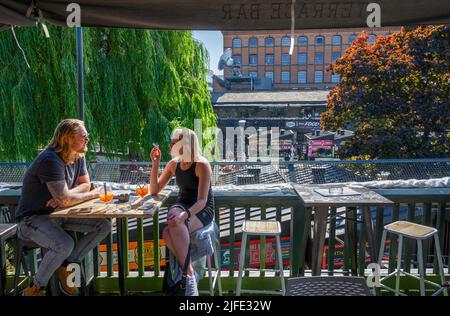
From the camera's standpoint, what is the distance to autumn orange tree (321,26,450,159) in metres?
10.5

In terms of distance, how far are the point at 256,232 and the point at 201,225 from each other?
1.22ft

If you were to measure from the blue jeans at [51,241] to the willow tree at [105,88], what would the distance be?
5529 millimetres

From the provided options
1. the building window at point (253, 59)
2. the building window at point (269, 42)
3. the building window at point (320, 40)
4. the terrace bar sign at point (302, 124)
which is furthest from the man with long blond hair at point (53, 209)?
the building window at point (320, 40)

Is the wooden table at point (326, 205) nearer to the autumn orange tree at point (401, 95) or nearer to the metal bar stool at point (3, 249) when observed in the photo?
the metal bar stool at point (3, 249)

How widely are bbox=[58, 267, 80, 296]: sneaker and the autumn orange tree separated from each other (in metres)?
9.58

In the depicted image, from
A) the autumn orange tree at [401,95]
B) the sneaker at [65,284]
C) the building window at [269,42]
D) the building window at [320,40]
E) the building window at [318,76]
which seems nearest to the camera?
the sneaker at [65,284]

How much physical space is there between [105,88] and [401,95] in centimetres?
795

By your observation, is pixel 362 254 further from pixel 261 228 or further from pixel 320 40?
pixel 320 40

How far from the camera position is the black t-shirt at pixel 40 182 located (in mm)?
2434

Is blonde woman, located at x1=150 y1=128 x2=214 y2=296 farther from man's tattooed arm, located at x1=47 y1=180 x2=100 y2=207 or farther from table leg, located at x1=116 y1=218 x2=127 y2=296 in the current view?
man's tattooed arm, located at x1=47 y1=180 x2=100 y2=207

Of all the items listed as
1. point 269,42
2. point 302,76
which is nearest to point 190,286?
point 269,42

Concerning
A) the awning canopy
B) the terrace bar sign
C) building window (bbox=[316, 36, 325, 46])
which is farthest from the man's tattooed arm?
building window (bbox=[316, 36, 325, 46])

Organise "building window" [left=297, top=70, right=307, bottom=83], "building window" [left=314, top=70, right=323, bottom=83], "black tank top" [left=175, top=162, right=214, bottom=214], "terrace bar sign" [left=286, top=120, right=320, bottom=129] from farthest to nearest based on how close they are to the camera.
Answer: "building window" [left=297, top=70, right=307, bottom=83] < "building window" [left=314, top=70, right=323, bottom=83] < "terrace bar sign" [left=286, top=120, right=320, bottom=129] < "black tank top" [left=175, top=162, right=214, bottom=214]

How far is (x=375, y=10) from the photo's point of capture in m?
2.21
